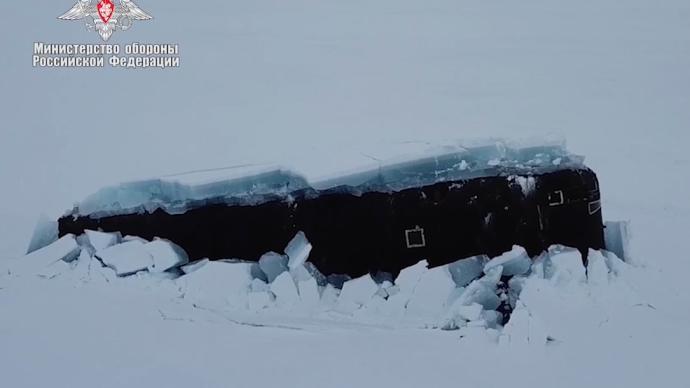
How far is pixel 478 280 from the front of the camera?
1.30 meters

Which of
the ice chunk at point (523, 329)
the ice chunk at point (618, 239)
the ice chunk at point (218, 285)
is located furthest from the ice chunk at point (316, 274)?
the ice chunk at point (618, 239)

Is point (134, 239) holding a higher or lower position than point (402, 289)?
higher

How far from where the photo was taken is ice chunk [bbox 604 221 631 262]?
134 centimetres

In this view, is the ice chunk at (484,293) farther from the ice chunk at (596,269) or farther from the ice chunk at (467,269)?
the ice chunk at (596,269)

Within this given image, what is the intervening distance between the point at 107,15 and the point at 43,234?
18.3 inches

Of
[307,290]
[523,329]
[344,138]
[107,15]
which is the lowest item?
[523,329]

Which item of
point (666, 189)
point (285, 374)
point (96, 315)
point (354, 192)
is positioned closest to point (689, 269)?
point (666, 189)

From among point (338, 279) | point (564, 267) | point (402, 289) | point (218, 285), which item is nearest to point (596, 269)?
point (564, 267)

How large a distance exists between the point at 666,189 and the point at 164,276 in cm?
106

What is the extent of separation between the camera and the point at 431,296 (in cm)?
130

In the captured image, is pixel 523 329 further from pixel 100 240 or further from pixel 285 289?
pixel 100 240

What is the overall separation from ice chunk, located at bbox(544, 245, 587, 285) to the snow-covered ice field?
0.02 meters

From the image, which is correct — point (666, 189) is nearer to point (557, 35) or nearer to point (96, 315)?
point (557, 35)

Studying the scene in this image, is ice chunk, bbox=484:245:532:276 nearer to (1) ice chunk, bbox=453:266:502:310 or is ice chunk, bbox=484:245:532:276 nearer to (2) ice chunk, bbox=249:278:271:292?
(1) ice chunk, bbox=453:266:502:310
